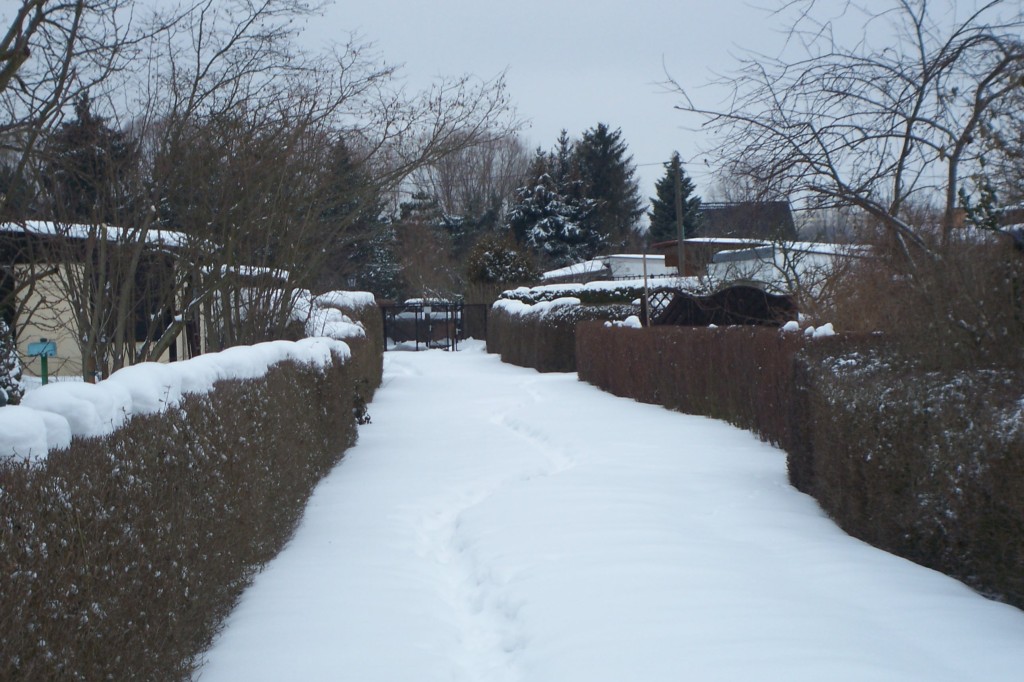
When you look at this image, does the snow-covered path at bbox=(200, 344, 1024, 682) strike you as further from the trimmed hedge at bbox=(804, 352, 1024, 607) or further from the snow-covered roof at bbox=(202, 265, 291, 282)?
the snow-covered roof at bbox=(202, 265, 291, 282)

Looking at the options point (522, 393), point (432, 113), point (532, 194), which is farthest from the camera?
point (532, 194)

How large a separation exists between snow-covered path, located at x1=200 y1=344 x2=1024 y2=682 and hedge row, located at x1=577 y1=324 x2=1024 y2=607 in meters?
0.17

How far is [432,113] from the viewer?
11531mm

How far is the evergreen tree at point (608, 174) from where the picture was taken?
52125 mm

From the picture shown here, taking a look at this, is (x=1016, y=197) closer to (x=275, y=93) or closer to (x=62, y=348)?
(x=275, y=93)

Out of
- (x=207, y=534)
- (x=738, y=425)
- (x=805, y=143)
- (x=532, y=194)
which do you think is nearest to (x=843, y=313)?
(x=738, y=425)

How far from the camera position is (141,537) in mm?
3646

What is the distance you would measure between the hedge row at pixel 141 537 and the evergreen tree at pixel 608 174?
Answer: 4648 cm

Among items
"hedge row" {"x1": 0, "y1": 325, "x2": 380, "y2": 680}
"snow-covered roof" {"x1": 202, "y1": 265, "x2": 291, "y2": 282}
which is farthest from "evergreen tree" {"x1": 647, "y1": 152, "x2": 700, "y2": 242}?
"hedge row" {"x1": 0, "y1": 325, "x2": 380, "y2": 680}

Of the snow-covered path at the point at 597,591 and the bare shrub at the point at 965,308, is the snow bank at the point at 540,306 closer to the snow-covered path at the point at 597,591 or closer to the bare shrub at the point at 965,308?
the snow-covered path at the point at 597,591

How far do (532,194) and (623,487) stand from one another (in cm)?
Answer: 4074

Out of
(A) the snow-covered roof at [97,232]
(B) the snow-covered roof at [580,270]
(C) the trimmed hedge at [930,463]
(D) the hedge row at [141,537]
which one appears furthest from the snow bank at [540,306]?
(D) the hedge row at [141,537]

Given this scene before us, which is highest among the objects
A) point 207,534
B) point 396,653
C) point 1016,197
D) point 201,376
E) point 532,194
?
point 532,194

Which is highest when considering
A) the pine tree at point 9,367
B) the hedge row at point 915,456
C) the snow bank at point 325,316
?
the snow bank at point 325,316
